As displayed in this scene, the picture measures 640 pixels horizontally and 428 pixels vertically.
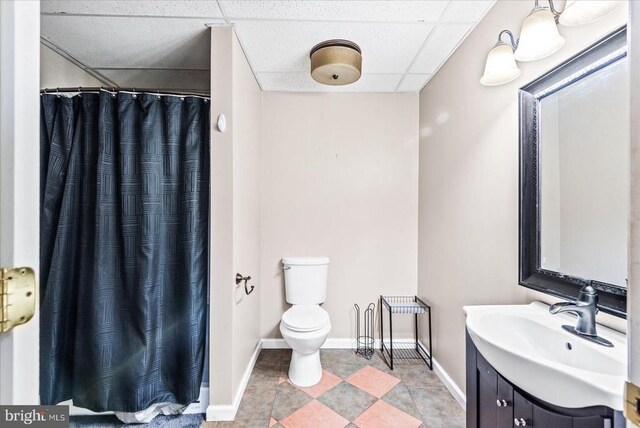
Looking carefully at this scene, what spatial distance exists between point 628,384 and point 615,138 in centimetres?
83

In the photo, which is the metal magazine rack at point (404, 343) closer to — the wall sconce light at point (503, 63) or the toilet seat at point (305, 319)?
the toilet seat at point (305, 319)

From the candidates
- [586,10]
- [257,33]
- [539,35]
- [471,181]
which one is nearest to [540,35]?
[539,35]

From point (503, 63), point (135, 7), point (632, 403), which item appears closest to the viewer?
point (632, 403)

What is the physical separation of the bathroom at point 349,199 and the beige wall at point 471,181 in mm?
12

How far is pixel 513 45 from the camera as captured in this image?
3.92ft

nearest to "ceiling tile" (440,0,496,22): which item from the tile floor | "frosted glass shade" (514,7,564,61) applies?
"frosted glass shade" (514,7,564,61)

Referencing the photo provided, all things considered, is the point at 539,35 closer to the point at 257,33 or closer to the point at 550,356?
the point at 550,356

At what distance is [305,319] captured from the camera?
1911 millimetres

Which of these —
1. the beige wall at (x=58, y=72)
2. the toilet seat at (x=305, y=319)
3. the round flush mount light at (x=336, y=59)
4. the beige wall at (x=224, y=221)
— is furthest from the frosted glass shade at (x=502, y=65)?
the beige wall at (x=58, y=72)

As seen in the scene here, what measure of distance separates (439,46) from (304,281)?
198 cm

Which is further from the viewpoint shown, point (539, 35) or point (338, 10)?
point (338, 10)

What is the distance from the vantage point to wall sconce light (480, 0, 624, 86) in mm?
865

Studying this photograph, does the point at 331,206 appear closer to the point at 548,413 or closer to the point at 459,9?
the point at 459,9

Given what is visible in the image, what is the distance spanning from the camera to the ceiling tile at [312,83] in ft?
6.97
